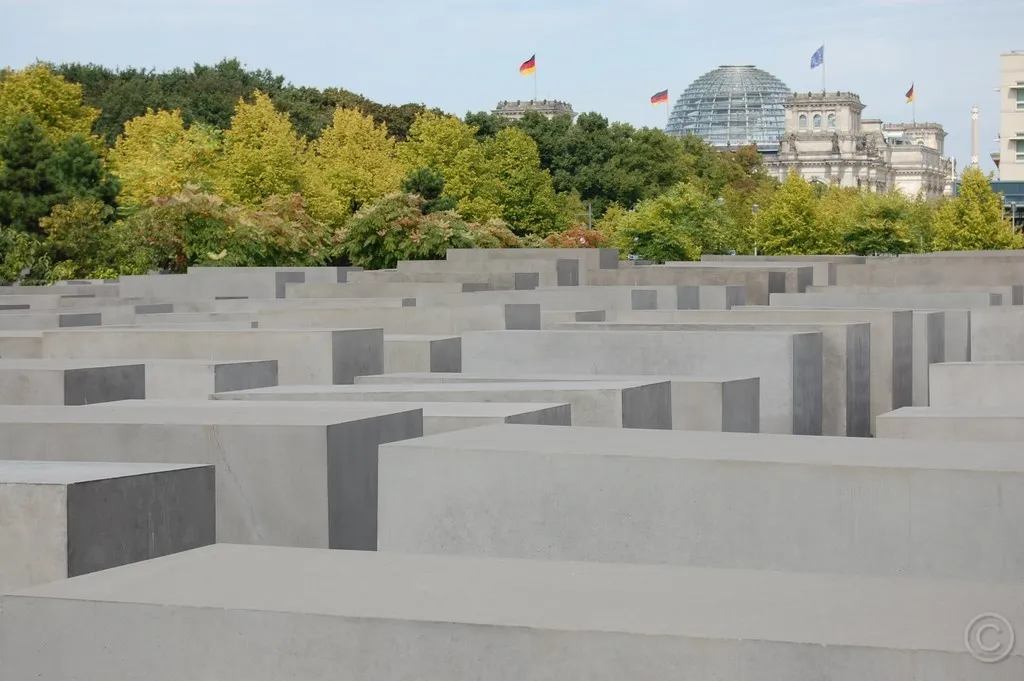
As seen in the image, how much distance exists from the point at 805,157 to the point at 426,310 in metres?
163

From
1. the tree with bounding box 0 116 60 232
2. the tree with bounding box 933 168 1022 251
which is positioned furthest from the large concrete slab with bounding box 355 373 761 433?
the tree with bounding box 933 168 1022 251

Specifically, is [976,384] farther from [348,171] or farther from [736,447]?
[348,171]

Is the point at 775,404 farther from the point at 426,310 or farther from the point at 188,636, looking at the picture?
the point at 188,636

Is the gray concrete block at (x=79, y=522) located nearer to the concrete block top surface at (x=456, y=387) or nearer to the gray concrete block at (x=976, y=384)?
the concrete block top surface at (x=456, y=387)

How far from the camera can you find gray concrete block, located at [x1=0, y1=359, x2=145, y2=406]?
998cm

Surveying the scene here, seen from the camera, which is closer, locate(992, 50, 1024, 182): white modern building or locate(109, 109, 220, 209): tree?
locate(109, 109, 220, 209): tree

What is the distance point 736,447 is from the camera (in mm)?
6508

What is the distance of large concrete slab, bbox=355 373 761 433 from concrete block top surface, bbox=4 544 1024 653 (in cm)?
566

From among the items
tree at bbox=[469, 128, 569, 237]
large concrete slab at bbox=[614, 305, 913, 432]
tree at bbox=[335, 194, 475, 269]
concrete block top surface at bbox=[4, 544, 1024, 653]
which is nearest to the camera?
concrete block top surface at bbox=[4, 544, 1024, 653]

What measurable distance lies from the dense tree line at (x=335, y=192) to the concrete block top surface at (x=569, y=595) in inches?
1123

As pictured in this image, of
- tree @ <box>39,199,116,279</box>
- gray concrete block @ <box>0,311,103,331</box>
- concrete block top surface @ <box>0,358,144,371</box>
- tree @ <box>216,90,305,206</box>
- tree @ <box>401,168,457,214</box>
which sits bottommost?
concrete block top surface @ <box>0,358,144,371</box>

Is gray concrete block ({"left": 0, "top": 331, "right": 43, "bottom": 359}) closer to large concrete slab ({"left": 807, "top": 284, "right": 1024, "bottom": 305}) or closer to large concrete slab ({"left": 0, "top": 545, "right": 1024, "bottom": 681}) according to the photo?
large concrete slab ({"left": 0, "top": 545, "right": 1024, "bottom": 681})

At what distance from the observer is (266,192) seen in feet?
157

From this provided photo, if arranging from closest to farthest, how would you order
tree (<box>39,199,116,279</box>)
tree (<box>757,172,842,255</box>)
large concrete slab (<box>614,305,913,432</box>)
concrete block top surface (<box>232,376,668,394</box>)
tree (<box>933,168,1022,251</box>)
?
concrete block top surface (<box>232,376,668,394</box>) < large concrete slab (<box>614,305,913,432</box>) < tree (<box>39,199,116,279</box>) < tree (<box>933,168,1022,251</box>) < tree (<box>757,172,842,255</box>)
